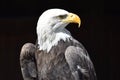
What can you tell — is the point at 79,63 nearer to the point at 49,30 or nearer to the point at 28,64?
the point at 49,30

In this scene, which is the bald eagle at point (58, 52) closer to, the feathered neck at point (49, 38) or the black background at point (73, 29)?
the feathered neck at point (49, 38)

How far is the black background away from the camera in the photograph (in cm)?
757

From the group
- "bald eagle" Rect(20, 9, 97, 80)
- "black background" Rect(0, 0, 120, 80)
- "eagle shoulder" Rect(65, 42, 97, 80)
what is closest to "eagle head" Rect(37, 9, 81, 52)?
"bald eagle" Rect(20, 9, 97, 80)

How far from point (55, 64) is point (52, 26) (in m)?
0.30

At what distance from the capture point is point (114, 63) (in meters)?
7.75

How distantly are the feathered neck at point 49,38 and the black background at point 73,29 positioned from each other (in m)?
2.59

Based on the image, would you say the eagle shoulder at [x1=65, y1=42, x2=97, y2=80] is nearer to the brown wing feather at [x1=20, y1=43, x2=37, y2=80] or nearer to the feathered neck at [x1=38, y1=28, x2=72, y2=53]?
the feathered neck at [x1=38, y1=28, x2=72, y2=53]

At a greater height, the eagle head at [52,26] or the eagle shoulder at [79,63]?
the eagle head at [52,26]

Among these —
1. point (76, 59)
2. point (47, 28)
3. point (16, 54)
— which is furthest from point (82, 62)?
point (16, 54)

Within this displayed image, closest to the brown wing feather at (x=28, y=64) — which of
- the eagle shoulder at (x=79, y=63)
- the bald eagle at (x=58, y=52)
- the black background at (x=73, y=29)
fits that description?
the bald eagle at (x=58, y=52)

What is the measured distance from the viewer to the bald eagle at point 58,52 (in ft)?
16.0

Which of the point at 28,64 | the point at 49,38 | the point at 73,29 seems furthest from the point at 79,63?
the point at 73,29

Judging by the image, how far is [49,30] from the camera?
4902 mm

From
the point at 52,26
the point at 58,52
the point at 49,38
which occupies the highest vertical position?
Result: the point at 52,26
